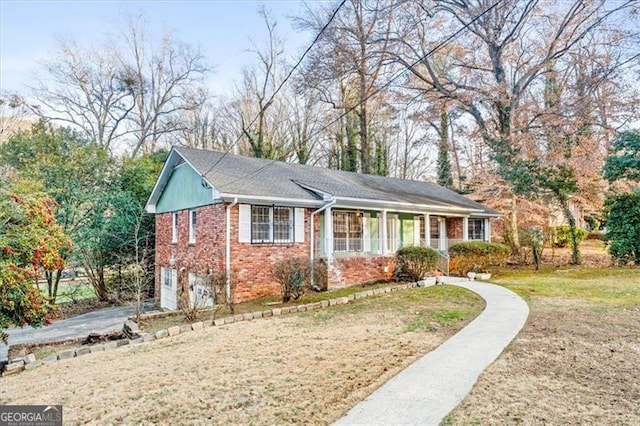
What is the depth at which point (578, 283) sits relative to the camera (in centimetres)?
1241

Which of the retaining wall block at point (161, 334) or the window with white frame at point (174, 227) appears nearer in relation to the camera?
the retaining wall block at point (161, 334)

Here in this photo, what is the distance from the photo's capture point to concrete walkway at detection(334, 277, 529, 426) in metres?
3.72

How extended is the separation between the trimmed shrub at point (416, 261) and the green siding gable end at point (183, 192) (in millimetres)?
7220

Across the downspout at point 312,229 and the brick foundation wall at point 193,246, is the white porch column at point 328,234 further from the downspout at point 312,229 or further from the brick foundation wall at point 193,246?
the brick foundation wall at point 193,246

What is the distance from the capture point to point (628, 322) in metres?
7.17

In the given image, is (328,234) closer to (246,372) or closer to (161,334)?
(161,334)

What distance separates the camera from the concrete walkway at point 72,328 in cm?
1080

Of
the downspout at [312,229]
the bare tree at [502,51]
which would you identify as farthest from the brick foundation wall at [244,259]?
the bare tree at [502,51]

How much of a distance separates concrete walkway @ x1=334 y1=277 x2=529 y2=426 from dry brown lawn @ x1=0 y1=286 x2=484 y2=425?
0.63 ft

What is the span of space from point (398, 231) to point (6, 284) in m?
13.4

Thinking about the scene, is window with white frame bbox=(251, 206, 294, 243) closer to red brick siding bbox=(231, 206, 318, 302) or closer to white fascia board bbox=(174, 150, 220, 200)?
red brick siding bbox=(231, 206, 318, 302)

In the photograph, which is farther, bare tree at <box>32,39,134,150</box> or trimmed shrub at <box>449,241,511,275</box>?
bare tree at <box>32,39,134,150</box>

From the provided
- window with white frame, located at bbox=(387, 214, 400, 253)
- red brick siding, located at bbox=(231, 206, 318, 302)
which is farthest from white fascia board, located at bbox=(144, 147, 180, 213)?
window with white frame, located at bbox=(387, 214, 400, 253)

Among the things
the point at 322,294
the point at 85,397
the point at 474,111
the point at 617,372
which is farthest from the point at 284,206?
the point at 474,111
